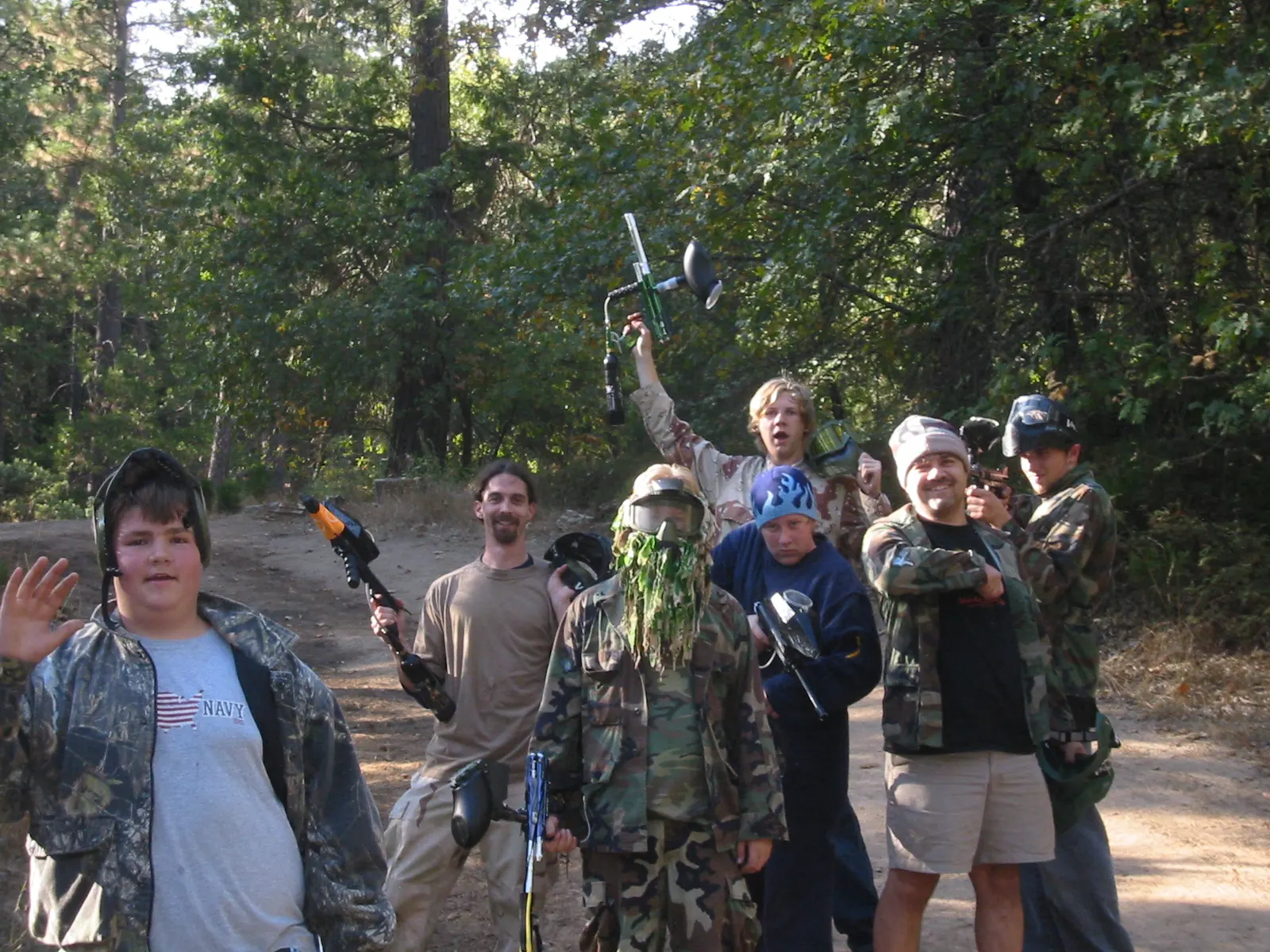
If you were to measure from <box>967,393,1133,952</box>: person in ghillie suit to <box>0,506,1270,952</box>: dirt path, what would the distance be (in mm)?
821

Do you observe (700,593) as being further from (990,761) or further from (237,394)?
(237,394)

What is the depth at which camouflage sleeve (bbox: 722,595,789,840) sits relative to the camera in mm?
3895

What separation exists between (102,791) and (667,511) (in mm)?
1911

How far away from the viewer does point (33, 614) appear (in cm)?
270

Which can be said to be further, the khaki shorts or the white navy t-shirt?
the khaki shorts

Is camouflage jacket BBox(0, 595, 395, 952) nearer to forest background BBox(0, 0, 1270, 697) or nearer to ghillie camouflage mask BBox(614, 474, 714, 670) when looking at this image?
ghillie camouflage mask BBox(614, 474, 714, 670)

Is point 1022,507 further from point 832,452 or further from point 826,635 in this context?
point 826,635

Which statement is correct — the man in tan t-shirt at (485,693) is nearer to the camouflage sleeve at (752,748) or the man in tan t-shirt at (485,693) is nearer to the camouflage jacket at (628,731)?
the camouflage jacket at (628,731)

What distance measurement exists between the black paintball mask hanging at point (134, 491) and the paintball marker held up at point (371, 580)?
113cm

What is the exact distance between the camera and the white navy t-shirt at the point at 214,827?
2.72 m

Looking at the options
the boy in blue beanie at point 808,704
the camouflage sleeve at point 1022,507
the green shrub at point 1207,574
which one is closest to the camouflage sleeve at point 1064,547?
the camouflage sleeve at point 1022,507

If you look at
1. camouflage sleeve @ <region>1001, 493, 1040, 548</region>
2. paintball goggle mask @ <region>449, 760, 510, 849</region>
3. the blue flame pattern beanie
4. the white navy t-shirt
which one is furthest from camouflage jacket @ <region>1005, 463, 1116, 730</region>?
the white navy t-shirt

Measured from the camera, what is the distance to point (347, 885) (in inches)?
116

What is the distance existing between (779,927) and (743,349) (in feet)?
30.0
